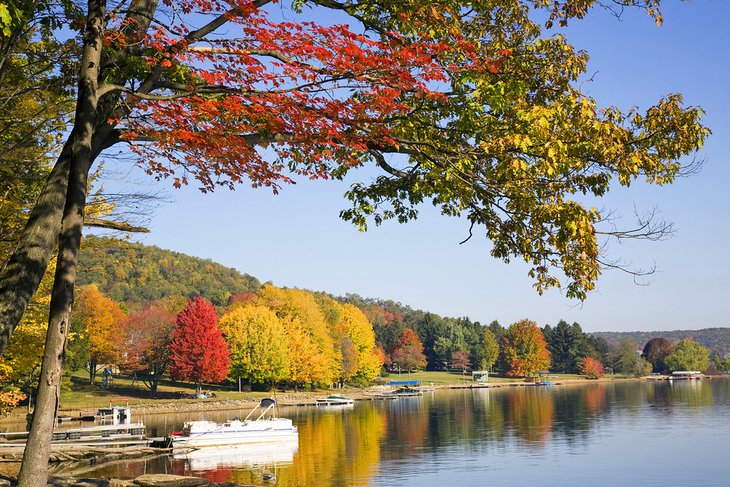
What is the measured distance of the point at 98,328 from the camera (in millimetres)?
84500

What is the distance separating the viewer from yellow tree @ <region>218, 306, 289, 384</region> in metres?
87.9

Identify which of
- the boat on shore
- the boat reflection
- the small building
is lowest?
the boat on shore

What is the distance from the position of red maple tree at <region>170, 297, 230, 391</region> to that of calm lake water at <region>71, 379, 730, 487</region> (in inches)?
365

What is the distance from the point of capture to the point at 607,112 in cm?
1145

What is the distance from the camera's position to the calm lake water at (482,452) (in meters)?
35.6

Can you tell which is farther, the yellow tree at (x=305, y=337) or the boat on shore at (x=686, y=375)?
the boat on shore at (x=686, y=375)

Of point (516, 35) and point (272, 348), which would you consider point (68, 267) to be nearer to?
point (516, 35)

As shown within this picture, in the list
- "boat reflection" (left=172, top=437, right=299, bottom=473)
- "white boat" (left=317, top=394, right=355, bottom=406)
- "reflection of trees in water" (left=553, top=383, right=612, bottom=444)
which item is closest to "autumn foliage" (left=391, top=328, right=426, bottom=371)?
"reflection of trees in water" (left=553, top=383, right=612, bottom=444)

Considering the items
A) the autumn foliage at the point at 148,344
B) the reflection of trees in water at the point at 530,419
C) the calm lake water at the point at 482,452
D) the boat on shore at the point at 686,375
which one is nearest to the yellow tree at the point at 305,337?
the autumn foliage at the point at 148,344

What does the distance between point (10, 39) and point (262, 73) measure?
470 centimetres

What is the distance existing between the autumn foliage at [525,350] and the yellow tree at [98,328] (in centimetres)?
10539

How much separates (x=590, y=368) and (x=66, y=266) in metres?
175

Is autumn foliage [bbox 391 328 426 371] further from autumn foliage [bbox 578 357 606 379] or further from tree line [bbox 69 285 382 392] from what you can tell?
tree line [bbox 69 285 382 392]

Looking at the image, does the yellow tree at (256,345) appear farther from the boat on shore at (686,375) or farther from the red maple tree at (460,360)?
the boat on shore at (686,375)
